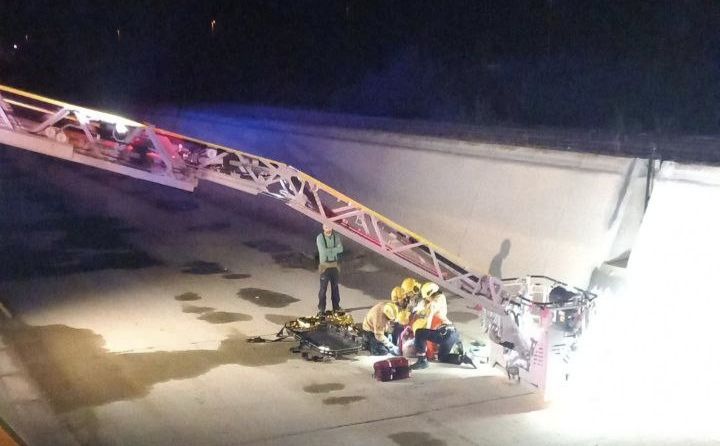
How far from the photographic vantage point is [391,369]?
9.38 m

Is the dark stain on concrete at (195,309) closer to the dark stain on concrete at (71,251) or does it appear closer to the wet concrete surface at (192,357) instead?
the wet concrete surface at (192,357)

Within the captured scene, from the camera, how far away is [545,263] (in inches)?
507

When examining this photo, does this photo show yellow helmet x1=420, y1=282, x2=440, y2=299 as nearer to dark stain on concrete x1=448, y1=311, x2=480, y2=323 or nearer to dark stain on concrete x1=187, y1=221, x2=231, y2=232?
dark stain on concrete x1=448, y1=311, x2=480, y2=323

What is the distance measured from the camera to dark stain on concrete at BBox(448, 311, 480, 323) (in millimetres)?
12363

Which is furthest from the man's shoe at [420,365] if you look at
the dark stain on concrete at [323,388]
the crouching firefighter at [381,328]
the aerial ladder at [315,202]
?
the dark stain on concrete at [323,388]

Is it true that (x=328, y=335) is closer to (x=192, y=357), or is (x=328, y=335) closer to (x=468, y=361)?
(x=192, y=357)

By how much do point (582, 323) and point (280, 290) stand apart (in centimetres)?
664

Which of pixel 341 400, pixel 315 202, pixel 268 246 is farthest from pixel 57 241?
pixel 341 400

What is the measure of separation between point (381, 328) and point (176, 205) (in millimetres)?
14882

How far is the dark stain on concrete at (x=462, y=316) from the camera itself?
12363 mm

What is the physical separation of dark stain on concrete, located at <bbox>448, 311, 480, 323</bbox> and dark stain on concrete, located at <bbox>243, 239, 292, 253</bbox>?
6.09 metres

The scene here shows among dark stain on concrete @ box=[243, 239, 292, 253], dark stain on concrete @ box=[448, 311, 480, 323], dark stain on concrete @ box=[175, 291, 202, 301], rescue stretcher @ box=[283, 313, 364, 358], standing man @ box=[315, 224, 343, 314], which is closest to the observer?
rescue stretcher @ box=[283, 313, 364, 358]

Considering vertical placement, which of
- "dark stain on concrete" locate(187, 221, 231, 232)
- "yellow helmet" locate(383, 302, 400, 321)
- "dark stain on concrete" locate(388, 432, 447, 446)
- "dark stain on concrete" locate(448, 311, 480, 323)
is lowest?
"dark stain on concrete" locate(388, 432, 447, 446)

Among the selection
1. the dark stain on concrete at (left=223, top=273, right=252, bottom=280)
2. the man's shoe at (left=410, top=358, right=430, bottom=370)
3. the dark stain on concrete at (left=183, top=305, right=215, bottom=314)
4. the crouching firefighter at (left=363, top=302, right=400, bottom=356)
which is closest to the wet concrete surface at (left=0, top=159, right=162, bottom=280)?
the dark stain on concrete at (left=223, top=273, right=252, bottom=280)
